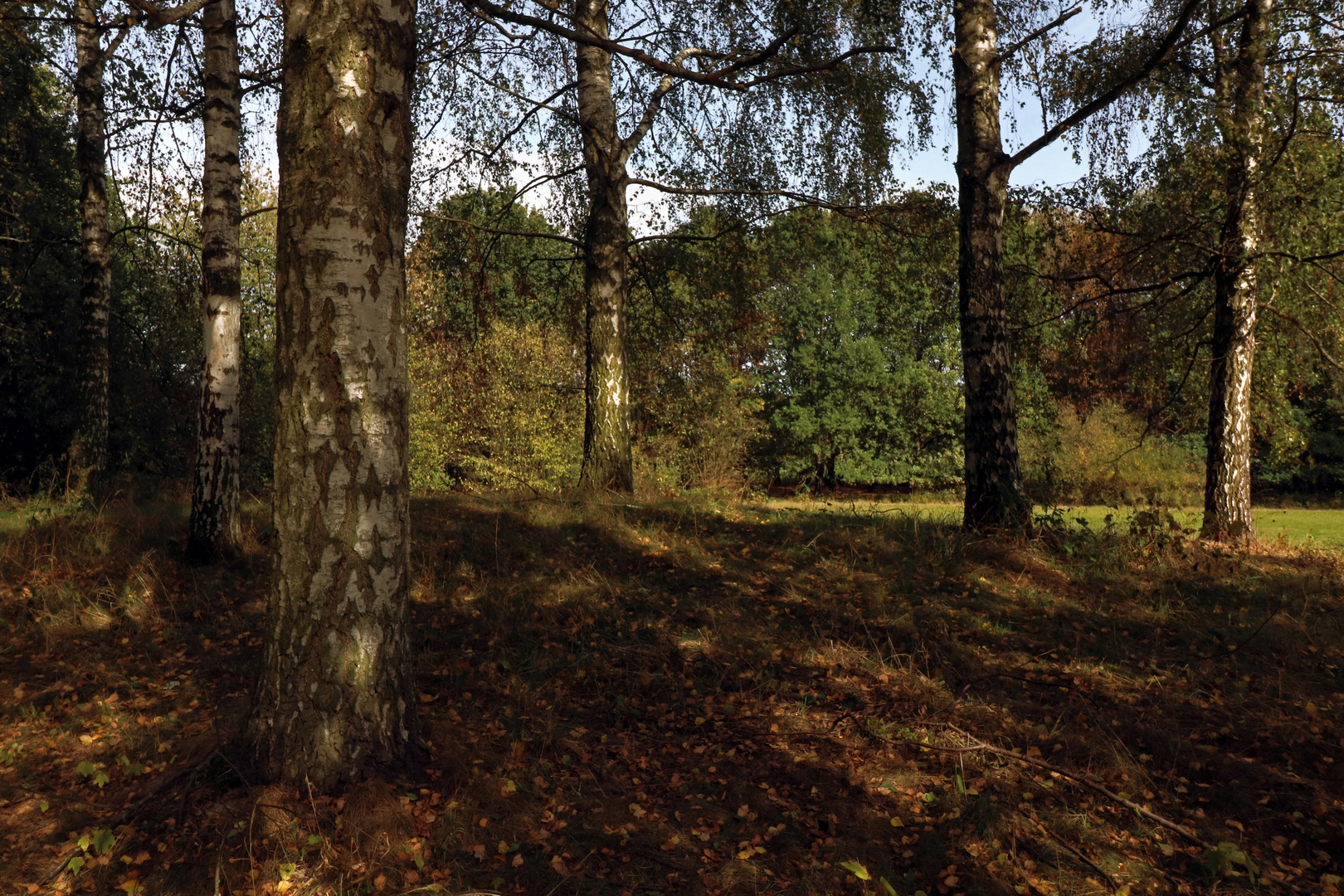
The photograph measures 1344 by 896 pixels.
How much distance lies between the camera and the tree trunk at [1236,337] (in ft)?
31.6

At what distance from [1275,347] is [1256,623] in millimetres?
6726

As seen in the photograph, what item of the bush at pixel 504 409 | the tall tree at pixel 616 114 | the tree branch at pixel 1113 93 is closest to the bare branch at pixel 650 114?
the tall tree at pixel 616 114

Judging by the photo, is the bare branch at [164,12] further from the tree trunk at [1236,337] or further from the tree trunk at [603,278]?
the tree trunk at [1236,337]

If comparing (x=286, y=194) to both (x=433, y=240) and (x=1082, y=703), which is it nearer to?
(x=1082, y=703)

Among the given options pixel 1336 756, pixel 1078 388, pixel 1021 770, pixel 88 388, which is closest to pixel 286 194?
pixel 1021 770

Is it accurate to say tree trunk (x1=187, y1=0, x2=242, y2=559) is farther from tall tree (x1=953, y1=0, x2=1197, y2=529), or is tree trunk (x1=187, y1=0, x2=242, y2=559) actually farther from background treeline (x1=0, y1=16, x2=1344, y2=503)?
tall tree (x1=953, y1=0, x2=1197, y2=529)

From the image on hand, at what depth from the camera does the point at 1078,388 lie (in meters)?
25.9

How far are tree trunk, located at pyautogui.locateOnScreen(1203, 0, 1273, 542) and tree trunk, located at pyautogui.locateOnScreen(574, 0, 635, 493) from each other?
7.48 m

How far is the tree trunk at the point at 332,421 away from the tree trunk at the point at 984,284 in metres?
6.43

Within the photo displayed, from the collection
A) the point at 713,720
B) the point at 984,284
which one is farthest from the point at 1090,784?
the point at 984,284

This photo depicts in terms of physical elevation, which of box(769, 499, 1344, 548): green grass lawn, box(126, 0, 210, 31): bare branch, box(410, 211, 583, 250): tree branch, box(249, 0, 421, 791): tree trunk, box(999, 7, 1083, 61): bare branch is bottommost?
box(769, 499, 1344, 548): green grass lawn

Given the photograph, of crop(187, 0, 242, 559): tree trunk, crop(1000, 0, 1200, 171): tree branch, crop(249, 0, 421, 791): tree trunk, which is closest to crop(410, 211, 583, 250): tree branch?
crop(187, 0, 242, 559): tree trunk

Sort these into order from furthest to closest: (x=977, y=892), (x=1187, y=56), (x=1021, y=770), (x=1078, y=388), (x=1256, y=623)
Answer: (x=1078, y=388) < (x=1187, y=56) < (x=1256, y=623) < (x=1021, y=770) < (x=977, y=892)

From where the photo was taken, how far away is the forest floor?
341 cm
